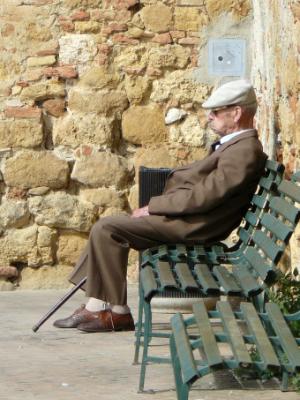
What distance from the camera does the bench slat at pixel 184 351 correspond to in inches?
125

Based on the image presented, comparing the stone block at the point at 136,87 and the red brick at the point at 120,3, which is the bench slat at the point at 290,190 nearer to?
the stone block at the point at 136,87

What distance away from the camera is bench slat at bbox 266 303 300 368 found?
335 centimetres

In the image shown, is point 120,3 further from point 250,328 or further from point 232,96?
point 250,328

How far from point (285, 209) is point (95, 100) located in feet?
10.1

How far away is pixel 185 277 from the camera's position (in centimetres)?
451

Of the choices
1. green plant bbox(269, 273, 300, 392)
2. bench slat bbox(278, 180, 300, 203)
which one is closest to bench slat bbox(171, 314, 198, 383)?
bench slat bbox(278, 180, 300, 203)

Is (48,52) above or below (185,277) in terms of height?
above

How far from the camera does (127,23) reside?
733cm

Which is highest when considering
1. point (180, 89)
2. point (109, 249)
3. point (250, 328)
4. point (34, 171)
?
point (250, 328)

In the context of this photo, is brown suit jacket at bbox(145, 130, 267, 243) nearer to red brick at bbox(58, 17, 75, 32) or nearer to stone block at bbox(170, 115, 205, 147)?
stone block at bbox(170, 115, 205, 147)

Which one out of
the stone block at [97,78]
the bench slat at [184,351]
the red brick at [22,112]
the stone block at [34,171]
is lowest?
the stone block at [34,171]

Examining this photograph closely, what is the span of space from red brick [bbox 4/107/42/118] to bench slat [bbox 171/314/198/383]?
3756mm

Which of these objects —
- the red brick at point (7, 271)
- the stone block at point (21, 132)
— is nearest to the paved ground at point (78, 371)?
the red brick at point (7, 271)

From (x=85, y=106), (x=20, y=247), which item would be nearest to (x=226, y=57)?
(x=85, y=106)
